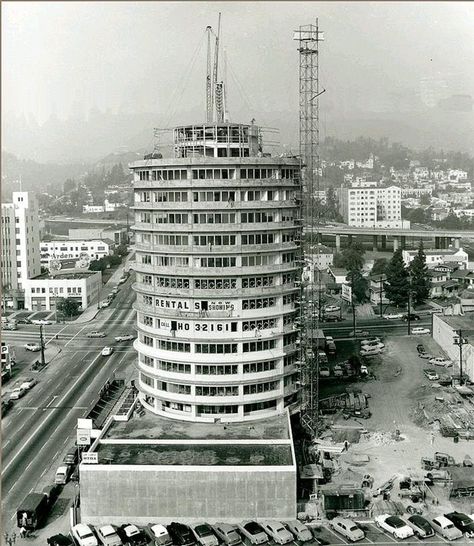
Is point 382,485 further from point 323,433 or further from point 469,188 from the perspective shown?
point 469,188

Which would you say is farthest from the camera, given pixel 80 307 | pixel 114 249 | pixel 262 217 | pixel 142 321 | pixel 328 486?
pixel 114 249

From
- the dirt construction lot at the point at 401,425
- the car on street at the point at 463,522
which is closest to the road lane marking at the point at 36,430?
the dirt construction lot at the point at 401,425

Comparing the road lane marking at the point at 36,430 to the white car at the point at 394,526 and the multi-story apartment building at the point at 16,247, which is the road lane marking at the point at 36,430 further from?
the multi-story apartment building at the point at 16,247

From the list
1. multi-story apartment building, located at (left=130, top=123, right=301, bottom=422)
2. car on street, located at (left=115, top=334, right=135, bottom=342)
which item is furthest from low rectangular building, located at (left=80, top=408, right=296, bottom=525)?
car on street, located at (left=115, top=334, right=135, bottom=342)

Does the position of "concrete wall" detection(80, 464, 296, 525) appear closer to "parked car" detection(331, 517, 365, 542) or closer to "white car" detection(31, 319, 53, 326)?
"parked car" detection(331, 517, 365, 542)

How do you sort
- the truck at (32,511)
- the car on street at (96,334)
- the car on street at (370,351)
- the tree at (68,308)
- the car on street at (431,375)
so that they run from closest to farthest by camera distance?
1. the truck at (32,511)
2. the car on street at (431,375)
3. the car on street at (370,351)
4. the car on street at (96,334)
5. the tree at (68,308)

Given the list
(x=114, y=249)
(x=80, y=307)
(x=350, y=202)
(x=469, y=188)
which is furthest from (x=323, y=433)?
(x=469, y=188)

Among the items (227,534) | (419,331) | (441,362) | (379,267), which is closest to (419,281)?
(419,331)
